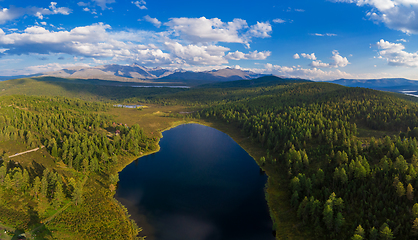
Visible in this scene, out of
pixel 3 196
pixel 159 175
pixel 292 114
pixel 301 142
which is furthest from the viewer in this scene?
pixel 292 114

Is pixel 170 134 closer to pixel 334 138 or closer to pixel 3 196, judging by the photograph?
pixel 3 196

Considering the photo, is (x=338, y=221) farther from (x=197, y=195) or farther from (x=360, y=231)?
(x=197, y=195)

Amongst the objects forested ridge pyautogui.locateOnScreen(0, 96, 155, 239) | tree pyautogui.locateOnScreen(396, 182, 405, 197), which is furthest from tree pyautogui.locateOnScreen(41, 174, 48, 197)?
tree pyautogui.locateOnScreen(396, 182, 405, 197)

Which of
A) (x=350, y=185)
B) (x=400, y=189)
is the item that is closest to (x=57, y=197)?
(x=350, y=185)

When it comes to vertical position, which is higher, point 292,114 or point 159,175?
point 292,114

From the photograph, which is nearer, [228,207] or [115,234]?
[115,234]

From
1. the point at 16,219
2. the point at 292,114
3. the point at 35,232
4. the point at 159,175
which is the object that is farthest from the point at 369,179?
the point at 16,219

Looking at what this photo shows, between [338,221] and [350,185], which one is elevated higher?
[350,185]

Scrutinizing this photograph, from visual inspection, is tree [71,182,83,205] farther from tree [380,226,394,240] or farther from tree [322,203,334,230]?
tree [380,226,394,240]

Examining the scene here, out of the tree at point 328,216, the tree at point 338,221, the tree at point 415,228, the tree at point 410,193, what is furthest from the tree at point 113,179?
the tree at point 410,193
